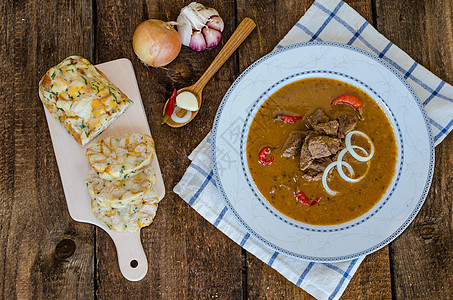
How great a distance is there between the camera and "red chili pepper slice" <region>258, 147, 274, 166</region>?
443 centimetres

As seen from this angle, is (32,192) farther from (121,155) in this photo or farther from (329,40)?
(329,40)

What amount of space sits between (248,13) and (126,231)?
254 cm

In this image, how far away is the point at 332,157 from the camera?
179 inches

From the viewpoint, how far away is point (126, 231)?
14.7ft

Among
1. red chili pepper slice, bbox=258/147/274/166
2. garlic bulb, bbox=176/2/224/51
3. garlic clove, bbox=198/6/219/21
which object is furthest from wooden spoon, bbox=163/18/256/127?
red chili pepper slice, bbox=258/147/274/166

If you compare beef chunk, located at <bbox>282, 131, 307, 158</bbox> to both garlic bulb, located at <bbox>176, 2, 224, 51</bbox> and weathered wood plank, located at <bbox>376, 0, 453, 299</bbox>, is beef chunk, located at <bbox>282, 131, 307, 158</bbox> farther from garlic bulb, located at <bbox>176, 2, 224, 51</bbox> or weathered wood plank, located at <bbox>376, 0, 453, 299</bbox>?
weathered wood plank, located at <bbox>376, 0, 453, 299</bbox>

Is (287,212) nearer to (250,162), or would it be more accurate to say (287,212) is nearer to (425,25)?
(250,162)

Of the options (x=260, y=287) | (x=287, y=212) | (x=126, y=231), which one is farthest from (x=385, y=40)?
(x=126, y=231)

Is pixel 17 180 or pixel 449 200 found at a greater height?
pixel 449 200

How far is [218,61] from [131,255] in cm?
211

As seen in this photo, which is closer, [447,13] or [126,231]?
[126,231]

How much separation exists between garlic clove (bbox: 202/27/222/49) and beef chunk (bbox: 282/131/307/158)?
1.20 m

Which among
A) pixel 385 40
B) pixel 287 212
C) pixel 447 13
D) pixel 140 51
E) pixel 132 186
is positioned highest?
pixel 447 13

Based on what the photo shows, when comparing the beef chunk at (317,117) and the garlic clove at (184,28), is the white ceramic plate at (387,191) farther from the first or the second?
the garlic clove at (184,28)
